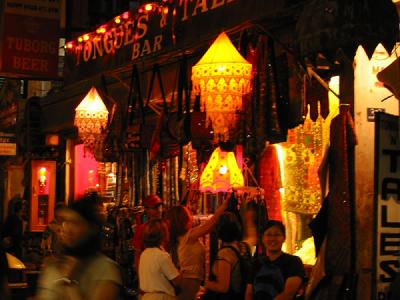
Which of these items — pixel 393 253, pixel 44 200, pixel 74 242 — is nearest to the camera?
pixel 74 242

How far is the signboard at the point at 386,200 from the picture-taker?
8180mm

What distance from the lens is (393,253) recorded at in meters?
8.31

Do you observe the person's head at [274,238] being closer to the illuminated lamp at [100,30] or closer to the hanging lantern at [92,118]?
the hanging lantern at [92,118]

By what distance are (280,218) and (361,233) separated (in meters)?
2.84

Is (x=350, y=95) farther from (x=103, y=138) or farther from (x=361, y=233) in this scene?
(x=103, y=138)

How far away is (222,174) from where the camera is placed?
1153 cm

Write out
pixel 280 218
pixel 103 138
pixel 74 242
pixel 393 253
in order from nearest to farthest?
1. pixel 74 242
2. pixel 393 253
3. pixel 280 218
4. pixel 103 138

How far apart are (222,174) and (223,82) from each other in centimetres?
200

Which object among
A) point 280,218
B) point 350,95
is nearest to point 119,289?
point 350,95

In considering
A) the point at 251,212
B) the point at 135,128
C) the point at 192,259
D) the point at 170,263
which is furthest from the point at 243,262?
the point at 135,128

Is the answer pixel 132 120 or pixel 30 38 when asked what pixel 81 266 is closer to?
pixel 132 120

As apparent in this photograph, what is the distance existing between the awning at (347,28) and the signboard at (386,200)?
758 mm

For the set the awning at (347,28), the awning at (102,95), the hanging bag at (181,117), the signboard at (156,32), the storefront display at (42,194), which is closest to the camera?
the awning at (347,28)

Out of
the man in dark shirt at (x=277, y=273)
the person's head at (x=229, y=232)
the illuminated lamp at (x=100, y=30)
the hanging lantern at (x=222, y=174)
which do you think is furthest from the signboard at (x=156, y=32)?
the man in dark shirt at (x=277, y=273)
